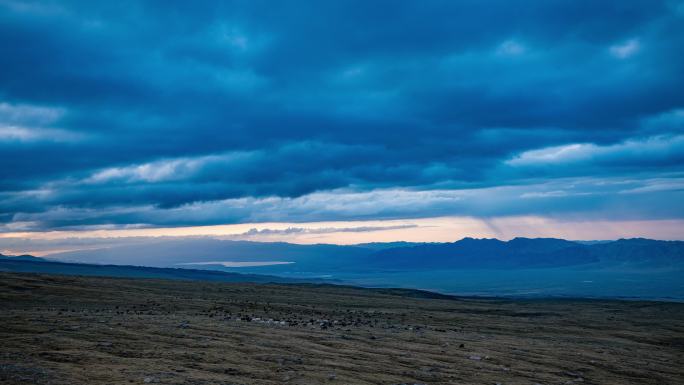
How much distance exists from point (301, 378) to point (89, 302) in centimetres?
4436

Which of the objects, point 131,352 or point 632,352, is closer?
point 131,352

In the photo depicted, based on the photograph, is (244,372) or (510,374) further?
(510,374)

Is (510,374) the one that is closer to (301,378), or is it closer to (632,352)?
(301,378)

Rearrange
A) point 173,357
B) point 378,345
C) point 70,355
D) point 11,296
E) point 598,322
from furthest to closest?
point 598,322
point 11,296
point 378,345
point 173,357
point 70,355

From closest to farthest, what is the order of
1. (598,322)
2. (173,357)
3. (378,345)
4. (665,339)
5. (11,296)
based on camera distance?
(173,357), (378,345), (11,296), (665,339), (598,322)

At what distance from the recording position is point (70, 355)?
27312mm

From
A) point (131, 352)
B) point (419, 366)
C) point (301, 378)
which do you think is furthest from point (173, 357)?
point (419, 366)

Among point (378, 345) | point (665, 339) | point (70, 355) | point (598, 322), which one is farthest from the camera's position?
point (598, 322)

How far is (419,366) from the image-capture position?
1345 inches

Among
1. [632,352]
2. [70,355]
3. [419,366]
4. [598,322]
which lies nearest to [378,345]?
[419,366]

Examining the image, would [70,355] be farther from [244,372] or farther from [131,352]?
[244,372]

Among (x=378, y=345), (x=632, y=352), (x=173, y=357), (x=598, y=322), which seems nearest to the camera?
(x=173, y=357)

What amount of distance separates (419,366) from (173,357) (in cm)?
1341

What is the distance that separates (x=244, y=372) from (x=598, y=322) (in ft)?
248
